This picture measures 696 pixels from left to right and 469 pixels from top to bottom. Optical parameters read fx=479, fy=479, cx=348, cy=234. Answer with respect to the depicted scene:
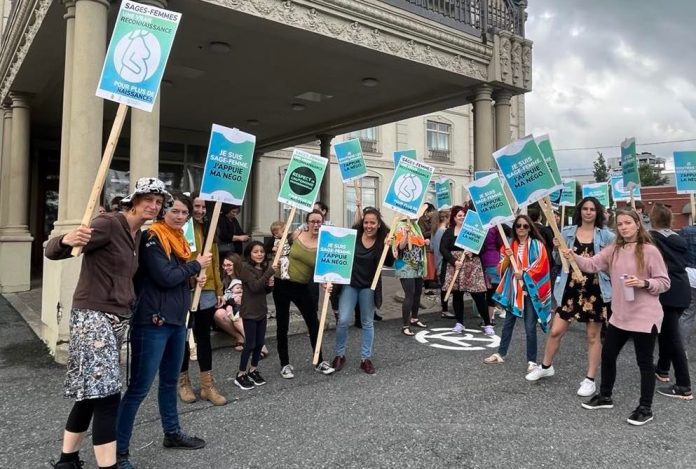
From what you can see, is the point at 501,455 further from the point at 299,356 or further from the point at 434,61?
the point at 434,61

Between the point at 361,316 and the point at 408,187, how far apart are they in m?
1.68

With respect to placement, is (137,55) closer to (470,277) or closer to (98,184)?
(98,184)

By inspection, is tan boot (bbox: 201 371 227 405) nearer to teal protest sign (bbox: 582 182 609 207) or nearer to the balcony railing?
the balcony railing

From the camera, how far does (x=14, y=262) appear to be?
10133mm

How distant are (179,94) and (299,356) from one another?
791 centimetres

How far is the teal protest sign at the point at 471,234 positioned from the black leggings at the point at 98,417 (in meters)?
5.07

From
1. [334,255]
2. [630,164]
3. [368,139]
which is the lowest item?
[334,255]

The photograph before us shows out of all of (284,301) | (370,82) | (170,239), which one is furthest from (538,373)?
(370,82)

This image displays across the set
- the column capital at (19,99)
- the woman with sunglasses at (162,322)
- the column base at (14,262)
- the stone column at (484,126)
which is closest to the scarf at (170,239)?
the woman with sunglasses at (162,322)

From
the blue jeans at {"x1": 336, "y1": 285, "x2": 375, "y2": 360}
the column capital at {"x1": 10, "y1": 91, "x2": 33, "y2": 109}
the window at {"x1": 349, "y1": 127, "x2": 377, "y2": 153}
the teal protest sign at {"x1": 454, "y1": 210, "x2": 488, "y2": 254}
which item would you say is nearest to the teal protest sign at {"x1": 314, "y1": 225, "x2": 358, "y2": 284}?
the blue jeans at {"x1": 336, "y1": 285, "x2": 375, "y2": 360}

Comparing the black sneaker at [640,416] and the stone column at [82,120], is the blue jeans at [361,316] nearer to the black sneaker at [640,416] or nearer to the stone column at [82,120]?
the black sneaker at [640,416]

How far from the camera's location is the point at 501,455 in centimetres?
318

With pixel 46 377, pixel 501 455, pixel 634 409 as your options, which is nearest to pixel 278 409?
pixel 501 455

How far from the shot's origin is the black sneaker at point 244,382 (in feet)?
14.9
